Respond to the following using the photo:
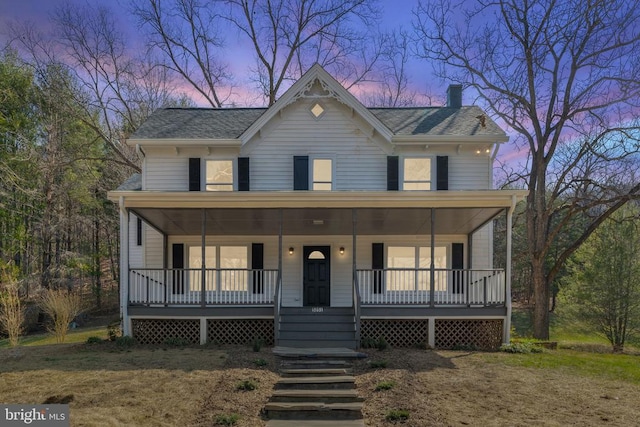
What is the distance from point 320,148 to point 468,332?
Answer: 7.24m

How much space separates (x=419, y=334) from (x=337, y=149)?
638 centimetres

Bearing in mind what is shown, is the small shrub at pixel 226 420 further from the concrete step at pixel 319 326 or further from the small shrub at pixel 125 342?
the small shrub at pixel 125 342

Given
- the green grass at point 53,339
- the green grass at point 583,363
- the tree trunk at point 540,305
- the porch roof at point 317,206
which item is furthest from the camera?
the tree trunk at point 540,305

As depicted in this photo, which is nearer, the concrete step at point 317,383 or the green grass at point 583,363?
the concrete step at point 317,383

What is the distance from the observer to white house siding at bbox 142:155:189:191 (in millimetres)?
14383

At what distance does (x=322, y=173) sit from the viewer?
14.3 meters

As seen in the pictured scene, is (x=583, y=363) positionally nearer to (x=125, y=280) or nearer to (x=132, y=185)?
(x=125, y=280)

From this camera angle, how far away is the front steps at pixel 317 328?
10750mm

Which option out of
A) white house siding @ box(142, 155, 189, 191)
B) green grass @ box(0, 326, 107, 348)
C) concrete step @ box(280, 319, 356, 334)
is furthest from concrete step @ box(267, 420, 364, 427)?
green grass @ box(0, 326, 107, 348)

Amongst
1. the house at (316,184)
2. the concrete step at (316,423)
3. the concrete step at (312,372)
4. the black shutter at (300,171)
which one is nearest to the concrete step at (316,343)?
the house at (316,184)

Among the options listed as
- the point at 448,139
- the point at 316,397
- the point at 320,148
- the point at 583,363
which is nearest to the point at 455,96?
the point at 448,139

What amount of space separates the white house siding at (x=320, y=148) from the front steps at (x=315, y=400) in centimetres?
714

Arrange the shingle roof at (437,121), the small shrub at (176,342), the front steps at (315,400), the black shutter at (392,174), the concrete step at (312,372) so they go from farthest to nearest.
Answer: the shingle roof at (437,121) → the black shutter at (392,174) → the small shrub at (176,342) → the concrete step at (312,372) → the front steps at (315,400)

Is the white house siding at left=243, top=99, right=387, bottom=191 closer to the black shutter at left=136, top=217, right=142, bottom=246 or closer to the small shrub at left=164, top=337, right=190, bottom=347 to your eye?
the black shutter at left=136, top=217, right=142, bottom=246
